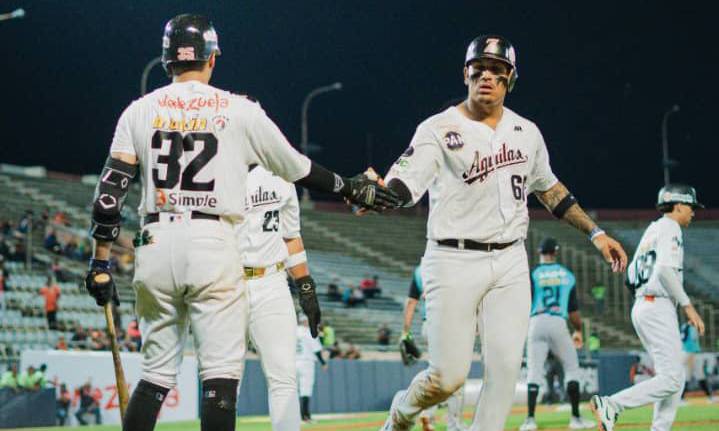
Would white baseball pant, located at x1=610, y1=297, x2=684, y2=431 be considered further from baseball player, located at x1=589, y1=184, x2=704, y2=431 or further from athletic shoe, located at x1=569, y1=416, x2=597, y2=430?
athletic shoe, located at x1=569, y1=416, x2=597, y2=430

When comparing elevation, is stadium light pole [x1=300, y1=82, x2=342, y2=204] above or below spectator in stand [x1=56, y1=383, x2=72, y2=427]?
above

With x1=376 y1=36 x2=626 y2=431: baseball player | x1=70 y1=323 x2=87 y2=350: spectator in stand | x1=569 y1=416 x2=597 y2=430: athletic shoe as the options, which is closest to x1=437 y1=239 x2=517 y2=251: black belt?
x1=376 y1=36 x2=626 y2=431: baseball player

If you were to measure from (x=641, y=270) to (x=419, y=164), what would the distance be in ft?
14.3

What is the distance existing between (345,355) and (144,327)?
22.9m

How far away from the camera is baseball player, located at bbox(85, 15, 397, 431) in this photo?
6.16 metres

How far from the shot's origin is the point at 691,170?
74250 millimetres

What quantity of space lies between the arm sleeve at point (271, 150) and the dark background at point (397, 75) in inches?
2296

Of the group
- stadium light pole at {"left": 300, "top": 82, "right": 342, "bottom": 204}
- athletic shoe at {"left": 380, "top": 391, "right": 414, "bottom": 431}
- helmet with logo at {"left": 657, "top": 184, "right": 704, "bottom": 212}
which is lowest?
athletic shoe at {"left": 380, "top": 391, "right": 414, "bottom": 431}

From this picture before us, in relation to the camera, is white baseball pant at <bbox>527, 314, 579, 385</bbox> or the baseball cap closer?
white baseball pant at <bbox>527, 314, 579, 385</bbox>

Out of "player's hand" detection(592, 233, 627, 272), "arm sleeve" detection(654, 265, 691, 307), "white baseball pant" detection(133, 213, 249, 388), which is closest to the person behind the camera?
"white baseball pant" detection(133, 213, 249, 388)

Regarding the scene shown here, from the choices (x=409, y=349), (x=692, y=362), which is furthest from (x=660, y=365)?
(x=692, y=362)

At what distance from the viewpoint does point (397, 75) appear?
72875mm

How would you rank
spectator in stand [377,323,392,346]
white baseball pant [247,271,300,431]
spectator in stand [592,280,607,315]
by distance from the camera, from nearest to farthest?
white baseball pant [247,271,300,431], spectator in stand [377,323,392,346], spectator in stand [592,280,607,315]

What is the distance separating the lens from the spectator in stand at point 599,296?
42625 mm
